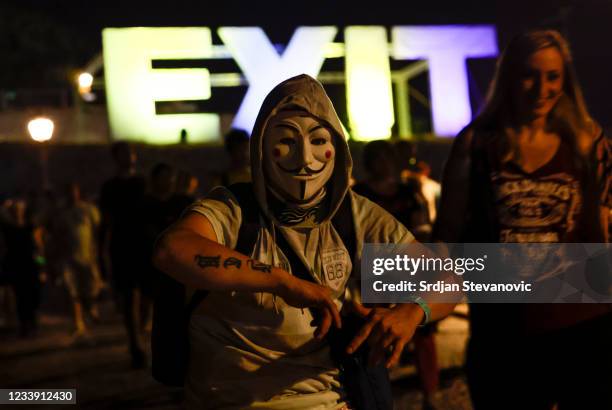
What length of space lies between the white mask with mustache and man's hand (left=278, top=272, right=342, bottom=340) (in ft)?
1.12

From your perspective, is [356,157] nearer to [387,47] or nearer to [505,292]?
[387,47]

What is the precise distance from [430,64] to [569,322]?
50.6 feet

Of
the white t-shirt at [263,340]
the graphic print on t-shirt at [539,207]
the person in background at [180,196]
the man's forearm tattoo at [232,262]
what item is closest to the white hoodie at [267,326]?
the white t-shirt at [263,340]

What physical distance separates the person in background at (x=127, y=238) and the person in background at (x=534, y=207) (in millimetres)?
3876

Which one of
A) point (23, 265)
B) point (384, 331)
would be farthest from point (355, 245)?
point (23, 265)

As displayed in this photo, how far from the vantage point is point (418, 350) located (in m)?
5.41

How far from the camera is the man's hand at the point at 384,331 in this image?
220cm

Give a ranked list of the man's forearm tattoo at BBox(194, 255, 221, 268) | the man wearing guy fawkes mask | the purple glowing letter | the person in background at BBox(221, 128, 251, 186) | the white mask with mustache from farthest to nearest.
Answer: the purple glowing letter
the person in background at BBox(221, 128, 251, 186)
the white mask with mustache
the man wearing guy fawkes mask
the man's forearm tattoo at BBox(194, 255, 221, 268)

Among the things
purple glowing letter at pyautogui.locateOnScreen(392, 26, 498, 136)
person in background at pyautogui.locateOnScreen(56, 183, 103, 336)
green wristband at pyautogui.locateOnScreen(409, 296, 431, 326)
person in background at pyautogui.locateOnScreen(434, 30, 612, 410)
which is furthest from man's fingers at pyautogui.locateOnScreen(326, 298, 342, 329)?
purple glowing letter at pyautogui.locateOnScreen(392, 26, 498, 136)

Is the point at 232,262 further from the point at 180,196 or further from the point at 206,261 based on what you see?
the point at 180,196

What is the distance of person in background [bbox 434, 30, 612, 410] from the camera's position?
10.1ft

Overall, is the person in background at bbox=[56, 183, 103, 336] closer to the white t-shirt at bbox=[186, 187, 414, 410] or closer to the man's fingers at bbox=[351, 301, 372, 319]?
the white t-shirt at bbox=[186, 187, 414, 410]

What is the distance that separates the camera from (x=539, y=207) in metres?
3.13

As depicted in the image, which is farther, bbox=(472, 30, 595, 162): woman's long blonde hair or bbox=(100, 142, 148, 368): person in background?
bbox=(100, 142, 148, 368): person in background
